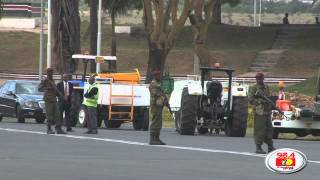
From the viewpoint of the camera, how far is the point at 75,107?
2986 cm

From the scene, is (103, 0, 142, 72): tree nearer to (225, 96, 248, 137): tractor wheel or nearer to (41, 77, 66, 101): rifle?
(41, 77, 66, 101): rifle

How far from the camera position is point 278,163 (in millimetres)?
8977

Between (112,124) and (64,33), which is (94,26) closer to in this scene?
(64,33)

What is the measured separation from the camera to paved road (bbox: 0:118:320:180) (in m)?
14.9

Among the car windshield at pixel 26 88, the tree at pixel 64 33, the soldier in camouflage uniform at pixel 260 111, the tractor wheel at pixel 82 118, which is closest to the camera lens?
the soldier in camouflage uniform at pixel 260 111

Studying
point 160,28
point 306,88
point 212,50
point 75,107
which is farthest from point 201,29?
point 212,50

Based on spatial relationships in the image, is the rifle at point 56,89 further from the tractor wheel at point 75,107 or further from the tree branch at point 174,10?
the tree branch at point 174,10

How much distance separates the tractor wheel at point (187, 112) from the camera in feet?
85.1

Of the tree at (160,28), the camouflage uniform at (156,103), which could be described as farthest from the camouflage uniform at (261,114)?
the tree at (160,28)

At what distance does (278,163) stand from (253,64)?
58.5 meters

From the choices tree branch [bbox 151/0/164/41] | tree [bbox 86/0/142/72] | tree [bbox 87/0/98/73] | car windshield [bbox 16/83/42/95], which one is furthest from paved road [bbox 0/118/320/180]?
tree [bbox 86/0/142/72]

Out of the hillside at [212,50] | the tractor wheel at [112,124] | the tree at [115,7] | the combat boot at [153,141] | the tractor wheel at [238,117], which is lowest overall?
the tractor wheel at [112,124]

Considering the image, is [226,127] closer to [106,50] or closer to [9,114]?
[9,114]

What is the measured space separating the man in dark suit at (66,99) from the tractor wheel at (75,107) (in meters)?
0.49
